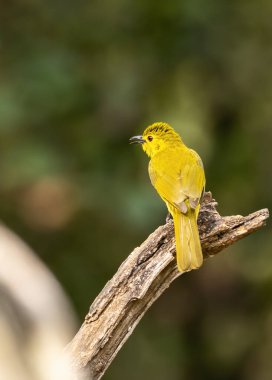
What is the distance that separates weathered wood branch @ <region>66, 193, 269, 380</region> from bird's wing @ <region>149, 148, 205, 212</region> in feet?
1.52

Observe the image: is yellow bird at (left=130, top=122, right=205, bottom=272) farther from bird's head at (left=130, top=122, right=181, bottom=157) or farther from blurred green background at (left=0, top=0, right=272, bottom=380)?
blurred green background at (left=0, top=0, right=272, bottom=380)

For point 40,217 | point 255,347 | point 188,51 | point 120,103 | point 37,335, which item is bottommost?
point 37,335

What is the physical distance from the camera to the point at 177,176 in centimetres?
372

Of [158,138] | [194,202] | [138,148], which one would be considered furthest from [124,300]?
[138,148]

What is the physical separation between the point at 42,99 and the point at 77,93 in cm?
30

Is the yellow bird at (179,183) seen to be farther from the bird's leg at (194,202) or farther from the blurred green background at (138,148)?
the blurred green background at (138,148)

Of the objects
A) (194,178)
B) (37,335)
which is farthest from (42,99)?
(37,335)

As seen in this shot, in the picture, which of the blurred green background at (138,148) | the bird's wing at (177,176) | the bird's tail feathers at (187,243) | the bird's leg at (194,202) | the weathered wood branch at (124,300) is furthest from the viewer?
the blurred green background at (138,148)

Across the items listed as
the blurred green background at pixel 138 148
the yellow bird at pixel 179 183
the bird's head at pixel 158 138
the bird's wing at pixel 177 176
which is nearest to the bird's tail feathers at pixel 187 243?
the yellow bird at pixel 179 183

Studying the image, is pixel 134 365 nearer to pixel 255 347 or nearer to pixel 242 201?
pixel 255 347

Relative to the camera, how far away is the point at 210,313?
6887 mm

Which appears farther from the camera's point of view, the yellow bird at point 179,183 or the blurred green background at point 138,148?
the blurred green background at point 138,148

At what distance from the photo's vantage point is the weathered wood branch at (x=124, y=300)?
2543 mm

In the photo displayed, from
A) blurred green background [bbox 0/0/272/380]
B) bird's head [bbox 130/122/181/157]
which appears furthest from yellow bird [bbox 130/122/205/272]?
blurred green background [bbox 0/0/272/380]
